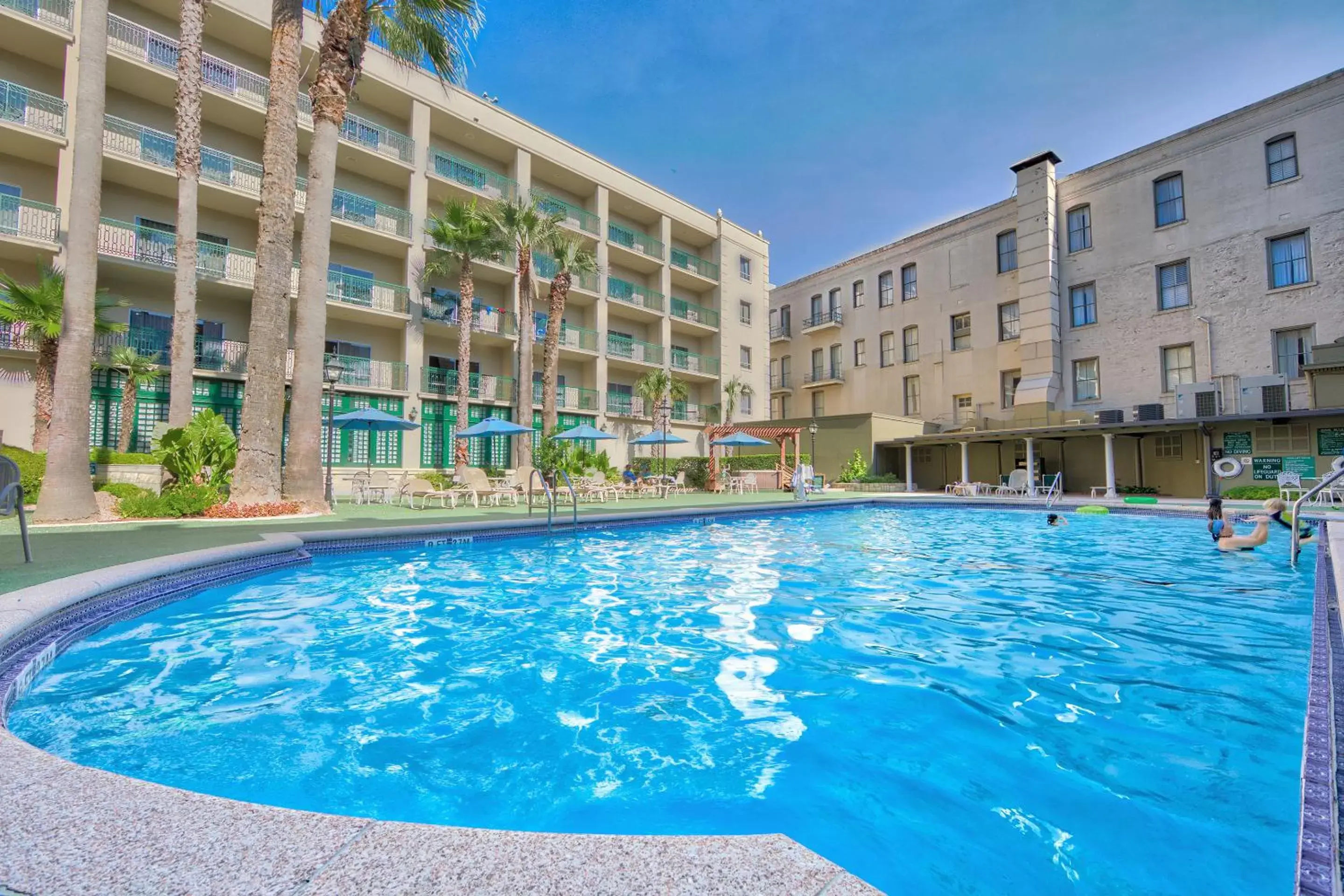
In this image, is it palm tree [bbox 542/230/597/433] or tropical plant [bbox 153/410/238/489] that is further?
palm tree [bbox 542/230/597/433]

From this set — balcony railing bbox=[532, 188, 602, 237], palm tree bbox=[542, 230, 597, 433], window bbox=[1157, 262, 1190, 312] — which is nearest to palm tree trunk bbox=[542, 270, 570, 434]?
palm tree bbox=[542, 230, 597, 433]

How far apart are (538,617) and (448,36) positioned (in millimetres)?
12896

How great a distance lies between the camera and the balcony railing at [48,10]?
44.6 feet

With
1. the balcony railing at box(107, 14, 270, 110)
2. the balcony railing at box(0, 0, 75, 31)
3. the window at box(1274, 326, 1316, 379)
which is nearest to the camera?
the balcony railing at box(0, 0, 75, 31)

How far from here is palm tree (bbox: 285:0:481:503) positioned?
462 inches

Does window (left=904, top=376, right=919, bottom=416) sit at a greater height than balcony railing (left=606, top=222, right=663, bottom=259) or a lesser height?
lesser

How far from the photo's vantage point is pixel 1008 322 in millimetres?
24547

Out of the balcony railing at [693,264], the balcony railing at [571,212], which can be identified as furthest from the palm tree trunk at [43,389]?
the balcony railing at [693,264]

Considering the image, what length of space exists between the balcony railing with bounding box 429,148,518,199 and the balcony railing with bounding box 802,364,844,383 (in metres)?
16.9

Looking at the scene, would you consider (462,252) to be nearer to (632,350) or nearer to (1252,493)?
(632,350)

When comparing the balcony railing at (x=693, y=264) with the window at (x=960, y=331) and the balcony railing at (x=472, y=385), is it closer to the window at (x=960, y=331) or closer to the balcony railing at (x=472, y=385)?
the balcony railing at (x=472, y=385)

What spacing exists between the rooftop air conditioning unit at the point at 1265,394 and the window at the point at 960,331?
9.16 metres

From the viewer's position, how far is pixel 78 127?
385 inches

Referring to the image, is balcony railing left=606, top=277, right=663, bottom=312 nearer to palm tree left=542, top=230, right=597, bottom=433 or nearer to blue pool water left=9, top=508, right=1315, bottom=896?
palm tree left=542, top=230, right=597, bottom=433
